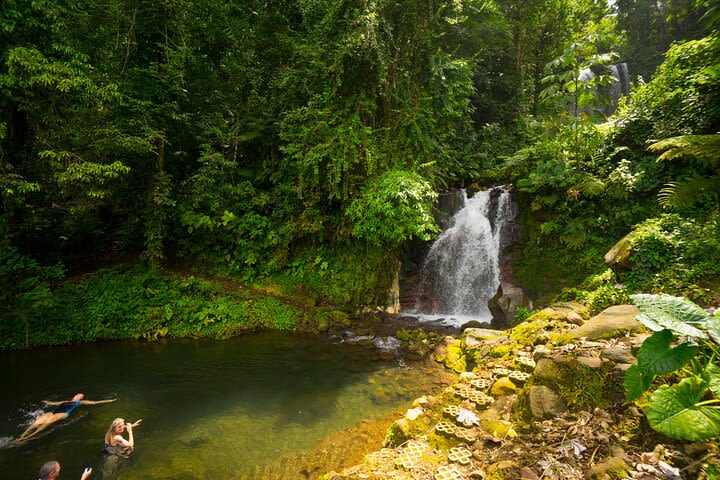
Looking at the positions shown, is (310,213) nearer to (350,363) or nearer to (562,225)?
(350,363)

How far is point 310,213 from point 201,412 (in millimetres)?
6497

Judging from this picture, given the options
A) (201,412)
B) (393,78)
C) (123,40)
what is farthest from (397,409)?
(123,40)

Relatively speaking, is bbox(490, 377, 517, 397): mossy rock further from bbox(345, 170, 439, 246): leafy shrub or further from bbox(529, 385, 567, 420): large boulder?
bbox(345, 170, 439, 246): leafy shrub

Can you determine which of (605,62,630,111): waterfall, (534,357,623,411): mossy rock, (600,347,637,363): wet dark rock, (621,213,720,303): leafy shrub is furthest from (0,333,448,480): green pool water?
(605,62,630,111): waterfall

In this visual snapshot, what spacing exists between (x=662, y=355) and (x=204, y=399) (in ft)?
23.5

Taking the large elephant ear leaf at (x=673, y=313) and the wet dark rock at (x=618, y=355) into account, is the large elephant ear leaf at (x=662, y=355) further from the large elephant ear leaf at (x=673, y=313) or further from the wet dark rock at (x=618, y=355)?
the wet dark rock at (x=618, y=355)

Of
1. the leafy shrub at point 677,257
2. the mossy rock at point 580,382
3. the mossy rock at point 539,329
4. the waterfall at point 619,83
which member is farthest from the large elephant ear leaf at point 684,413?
the waterfall at point 619,83

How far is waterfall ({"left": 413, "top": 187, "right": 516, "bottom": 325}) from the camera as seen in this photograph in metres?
10.8

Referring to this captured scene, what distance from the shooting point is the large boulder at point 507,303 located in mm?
9289

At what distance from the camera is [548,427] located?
310 centimetres

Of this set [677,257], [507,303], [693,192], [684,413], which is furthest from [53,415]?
[693,192]

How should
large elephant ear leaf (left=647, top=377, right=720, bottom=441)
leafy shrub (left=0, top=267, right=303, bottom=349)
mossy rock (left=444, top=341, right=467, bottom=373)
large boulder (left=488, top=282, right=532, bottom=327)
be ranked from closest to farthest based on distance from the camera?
large elephant ear leaf (left=647, top=377, right=720, bottom=441) → mossy rock (left=444, top=341, right=467, bottom=373) → leafy shrub (left=0, top=267, right=303, bottom=349) → large boulder (left=488, top=282, right=532, bottom=327)

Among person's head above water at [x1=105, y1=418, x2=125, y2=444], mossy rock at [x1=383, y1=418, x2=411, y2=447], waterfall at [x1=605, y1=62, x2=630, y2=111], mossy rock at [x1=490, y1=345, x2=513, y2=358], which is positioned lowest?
person's head above water at [x1=105, y1=418, x2=125, y2=444]

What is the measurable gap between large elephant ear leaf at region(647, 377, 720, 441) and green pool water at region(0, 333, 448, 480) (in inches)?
153
